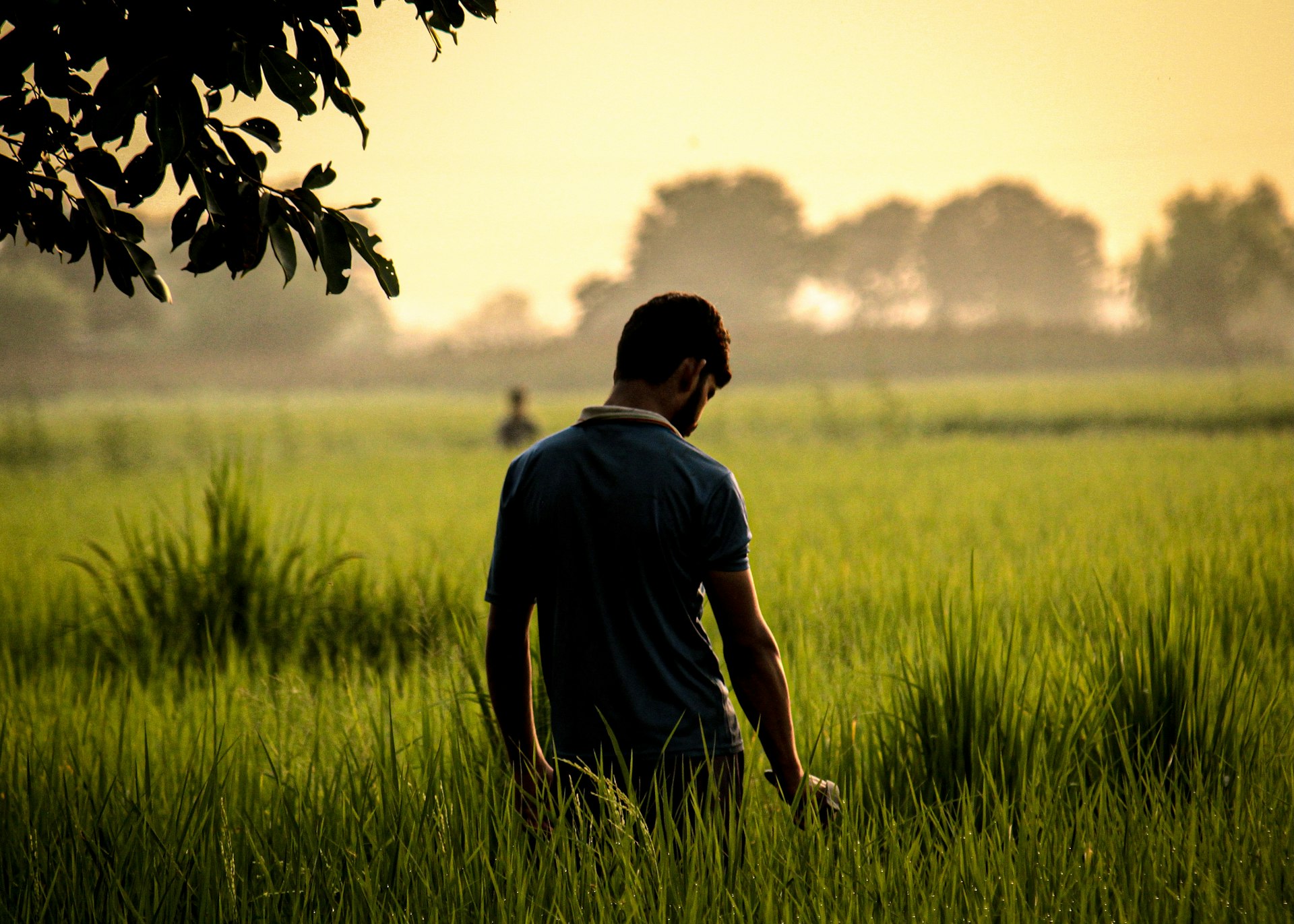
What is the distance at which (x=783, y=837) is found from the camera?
99.1 inches

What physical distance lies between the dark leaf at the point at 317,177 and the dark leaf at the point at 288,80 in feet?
0.94

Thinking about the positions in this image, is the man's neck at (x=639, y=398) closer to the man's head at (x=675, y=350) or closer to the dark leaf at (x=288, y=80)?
the man's head at (x=675, y=350)

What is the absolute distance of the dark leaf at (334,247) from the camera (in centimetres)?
262

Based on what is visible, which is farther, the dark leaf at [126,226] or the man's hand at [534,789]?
the dark leaf at [126,226]

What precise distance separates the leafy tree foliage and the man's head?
2.39ft

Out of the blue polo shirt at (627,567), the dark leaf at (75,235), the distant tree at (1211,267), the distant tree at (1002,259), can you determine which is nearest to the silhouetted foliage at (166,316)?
the dark leaf at (75,235)

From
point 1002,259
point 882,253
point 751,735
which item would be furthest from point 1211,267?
point 751,735

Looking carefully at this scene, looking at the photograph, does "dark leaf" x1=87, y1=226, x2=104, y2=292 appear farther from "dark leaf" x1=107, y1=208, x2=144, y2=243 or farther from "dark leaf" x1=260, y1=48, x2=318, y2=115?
"dark leaf" x1=260, y1=48, x2=318, y2=115

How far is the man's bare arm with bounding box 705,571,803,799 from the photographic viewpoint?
2.29 m

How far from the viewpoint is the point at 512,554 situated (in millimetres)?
2424

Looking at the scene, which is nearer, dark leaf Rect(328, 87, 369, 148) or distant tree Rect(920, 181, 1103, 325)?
dark leaf Rect(328, 87, 369, 148)

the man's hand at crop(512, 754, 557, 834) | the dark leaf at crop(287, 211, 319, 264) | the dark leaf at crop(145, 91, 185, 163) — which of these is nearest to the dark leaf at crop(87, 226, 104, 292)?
the dark leaf at crop(287, 211, 319, 264)

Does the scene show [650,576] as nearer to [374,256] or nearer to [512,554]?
[512,554]

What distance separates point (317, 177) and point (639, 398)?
3.41ft
